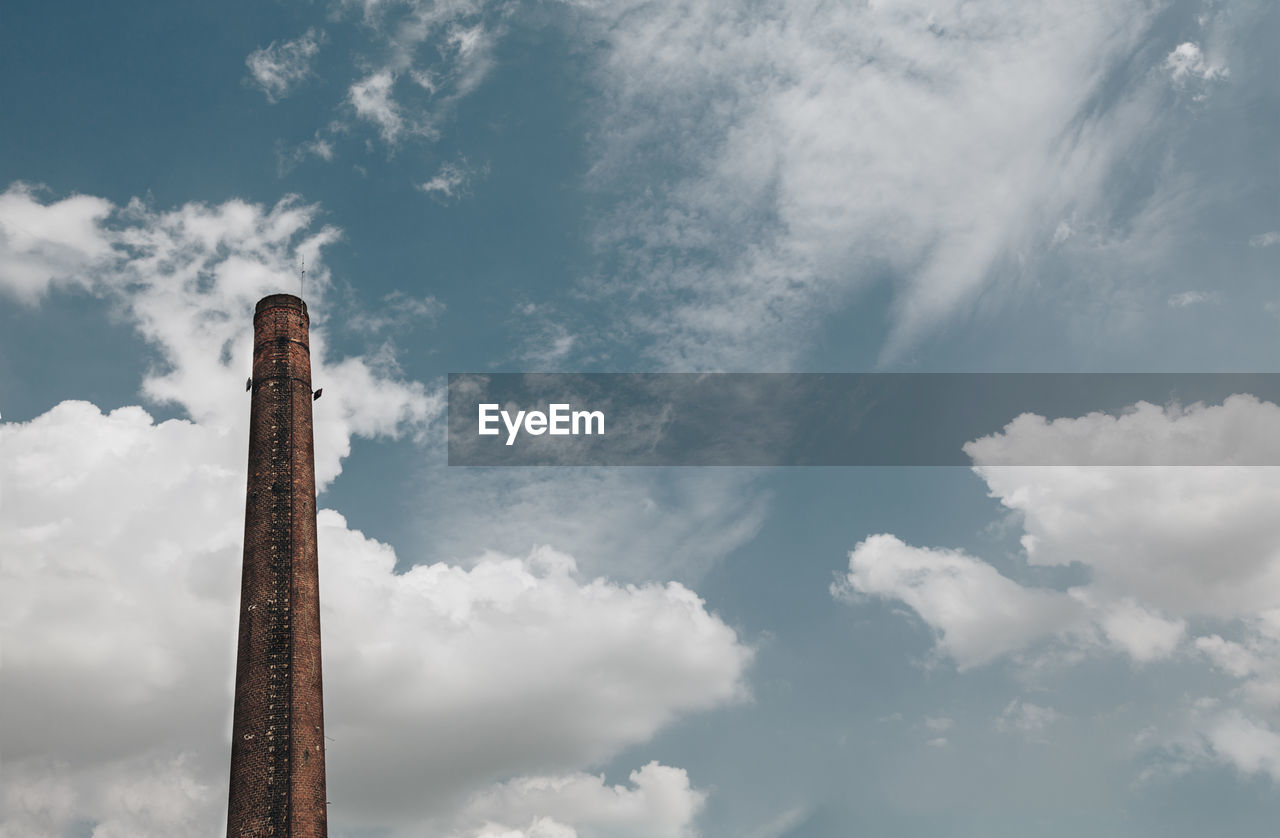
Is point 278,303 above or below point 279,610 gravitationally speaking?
above

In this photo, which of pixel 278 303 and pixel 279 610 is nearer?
pixel 279 610

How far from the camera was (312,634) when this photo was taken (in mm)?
27219

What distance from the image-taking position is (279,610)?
2669 cm

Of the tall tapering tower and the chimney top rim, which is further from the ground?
the chimney top rim

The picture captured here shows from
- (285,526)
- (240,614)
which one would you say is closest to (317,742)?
(240,614)

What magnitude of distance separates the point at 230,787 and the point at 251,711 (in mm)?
1902

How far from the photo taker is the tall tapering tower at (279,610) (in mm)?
24875

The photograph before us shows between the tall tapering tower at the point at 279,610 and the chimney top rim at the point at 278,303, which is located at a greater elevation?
the chimney top rim at the point at 278,303

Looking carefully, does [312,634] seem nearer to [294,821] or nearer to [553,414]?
[294,821]

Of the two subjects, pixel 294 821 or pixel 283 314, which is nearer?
pixel 294 821

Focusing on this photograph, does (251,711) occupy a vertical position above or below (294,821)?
above

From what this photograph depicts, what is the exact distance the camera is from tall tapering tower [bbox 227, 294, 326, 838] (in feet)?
81.6

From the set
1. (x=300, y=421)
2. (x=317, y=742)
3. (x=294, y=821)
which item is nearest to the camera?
(x=294, y=821)

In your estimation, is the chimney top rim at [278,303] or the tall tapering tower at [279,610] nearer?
the tall tapering tower at [279,610]
